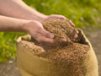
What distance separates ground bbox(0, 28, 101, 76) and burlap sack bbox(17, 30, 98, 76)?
0.88 m

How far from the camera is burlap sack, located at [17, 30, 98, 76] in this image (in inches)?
96.8

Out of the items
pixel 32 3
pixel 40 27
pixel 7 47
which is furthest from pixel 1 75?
pixel 32 3

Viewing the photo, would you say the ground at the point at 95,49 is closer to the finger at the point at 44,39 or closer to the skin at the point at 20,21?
the skin at the point at 20,21

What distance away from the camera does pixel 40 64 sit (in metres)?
2.50

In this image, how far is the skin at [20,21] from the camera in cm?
244

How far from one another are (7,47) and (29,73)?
1.28 m

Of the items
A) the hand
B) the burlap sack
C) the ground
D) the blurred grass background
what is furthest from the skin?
the blurred grass background

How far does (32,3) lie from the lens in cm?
468

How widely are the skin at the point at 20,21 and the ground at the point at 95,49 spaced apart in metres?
0.72

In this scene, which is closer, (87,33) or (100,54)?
(100,54)

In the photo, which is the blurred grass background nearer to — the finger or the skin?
the skin

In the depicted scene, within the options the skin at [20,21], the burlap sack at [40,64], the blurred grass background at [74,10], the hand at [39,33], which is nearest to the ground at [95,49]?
the blurred grass background at [74,10]

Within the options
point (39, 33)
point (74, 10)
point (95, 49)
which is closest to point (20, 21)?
point (39, 33)

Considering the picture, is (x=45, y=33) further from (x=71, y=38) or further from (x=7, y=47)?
(x=7, y=47)
